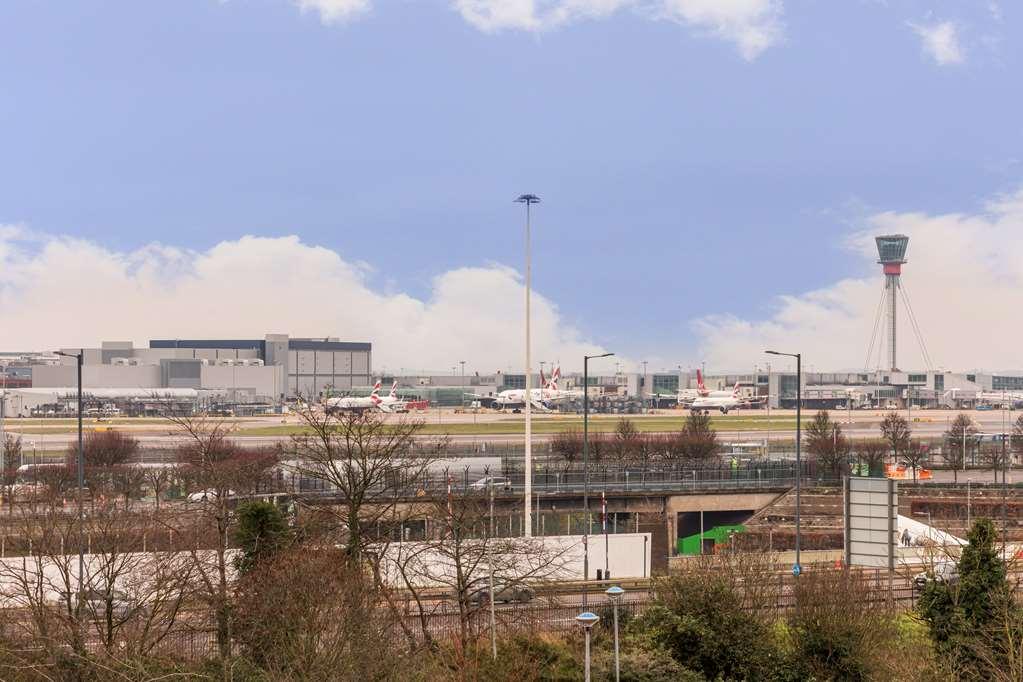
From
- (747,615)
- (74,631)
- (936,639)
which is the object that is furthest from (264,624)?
(936,639)

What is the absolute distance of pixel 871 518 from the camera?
97.7ft

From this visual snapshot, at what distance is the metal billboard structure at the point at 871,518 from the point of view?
2939 centimetres

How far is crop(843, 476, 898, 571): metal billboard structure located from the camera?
96.4 ft

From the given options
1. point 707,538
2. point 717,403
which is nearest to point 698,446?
point 707,538

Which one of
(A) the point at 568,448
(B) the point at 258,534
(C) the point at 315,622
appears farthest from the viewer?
(A) the point at 568,448

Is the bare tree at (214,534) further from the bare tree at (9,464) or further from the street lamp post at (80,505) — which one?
the bare tree at (9,464)

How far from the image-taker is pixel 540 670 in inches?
892

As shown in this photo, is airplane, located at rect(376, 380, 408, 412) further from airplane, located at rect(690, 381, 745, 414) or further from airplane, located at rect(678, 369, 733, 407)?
airplane, located at rect(678, 369, 733, 407)

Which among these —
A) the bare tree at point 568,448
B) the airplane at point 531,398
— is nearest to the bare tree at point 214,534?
the bare tree at point 568,448

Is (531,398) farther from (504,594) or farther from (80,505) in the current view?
(80,505)

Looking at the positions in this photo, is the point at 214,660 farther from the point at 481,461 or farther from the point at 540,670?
the point at 481,461

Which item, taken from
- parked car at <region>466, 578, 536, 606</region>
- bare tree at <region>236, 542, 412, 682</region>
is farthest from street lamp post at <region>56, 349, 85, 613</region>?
parked car at <region>466, 578, 536, 606</region>

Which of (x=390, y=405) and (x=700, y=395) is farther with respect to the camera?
(x=700, y=395)

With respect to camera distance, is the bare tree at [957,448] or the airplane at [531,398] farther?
the airplane at [531,398]
